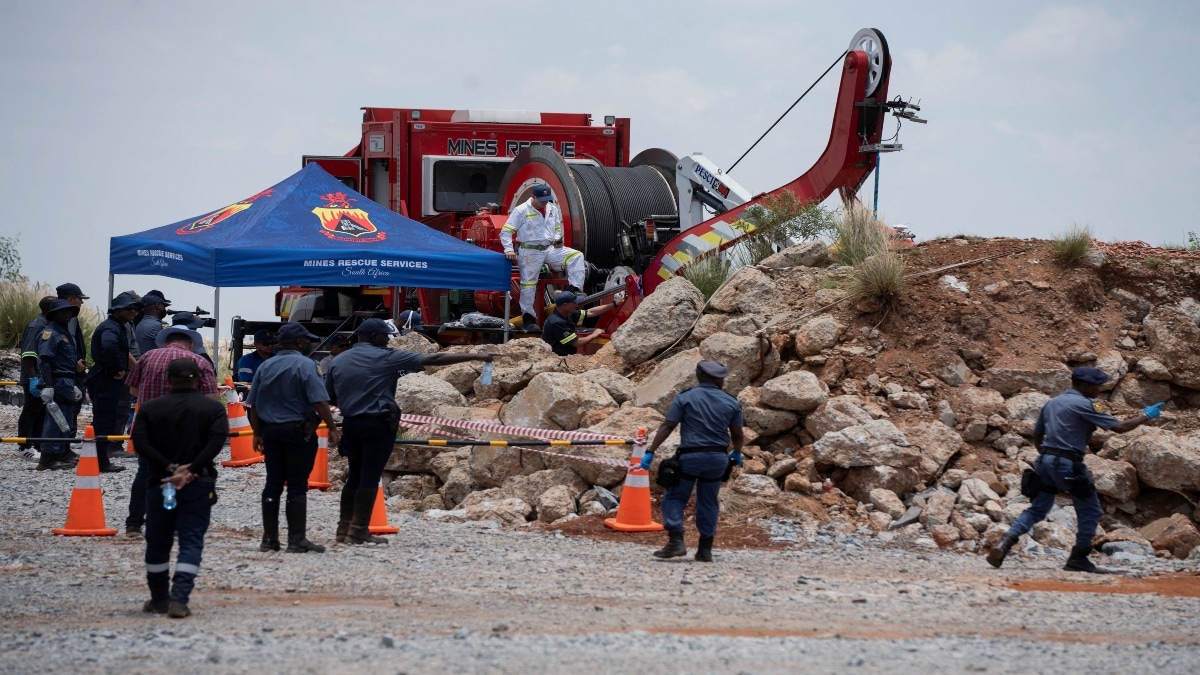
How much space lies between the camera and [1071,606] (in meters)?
8.45

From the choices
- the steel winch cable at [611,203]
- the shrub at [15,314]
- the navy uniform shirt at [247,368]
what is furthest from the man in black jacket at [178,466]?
the shrub at [15,314]

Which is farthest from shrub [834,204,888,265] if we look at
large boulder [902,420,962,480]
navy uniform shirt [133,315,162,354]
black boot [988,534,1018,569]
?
navy uniform shirt [133,315,162,354]

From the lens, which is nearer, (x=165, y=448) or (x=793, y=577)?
(x=165, y=448)

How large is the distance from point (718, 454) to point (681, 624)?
251cm

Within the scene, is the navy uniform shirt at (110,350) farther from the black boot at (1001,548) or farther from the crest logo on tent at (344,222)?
the black boot at (1001,548)

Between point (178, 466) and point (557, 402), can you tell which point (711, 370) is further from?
point (178, 466)

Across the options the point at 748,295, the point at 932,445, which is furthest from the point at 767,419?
the point at 748,295

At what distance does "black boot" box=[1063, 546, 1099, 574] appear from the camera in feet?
32.4

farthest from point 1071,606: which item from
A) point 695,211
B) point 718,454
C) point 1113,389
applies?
point 695,211

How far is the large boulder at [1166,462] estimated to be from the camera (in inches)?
445

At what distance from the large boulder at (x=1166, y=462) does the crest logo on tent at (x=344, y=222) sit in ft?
31.1

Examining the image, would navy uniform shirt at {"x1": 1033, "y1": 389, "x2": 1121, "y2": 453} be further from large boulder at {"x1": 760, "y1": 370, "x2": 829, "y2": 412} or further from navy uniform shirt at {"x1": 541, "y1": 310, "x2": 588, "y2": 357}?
navy uniform shirt at {"x1": 541, "y1": 310, "x2": 588, "y2": 357}

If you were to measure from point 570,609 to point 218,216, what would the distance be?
1113 centimetres

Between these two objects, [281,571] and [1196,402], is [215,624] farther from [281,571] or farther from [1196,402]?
[1196,402]
